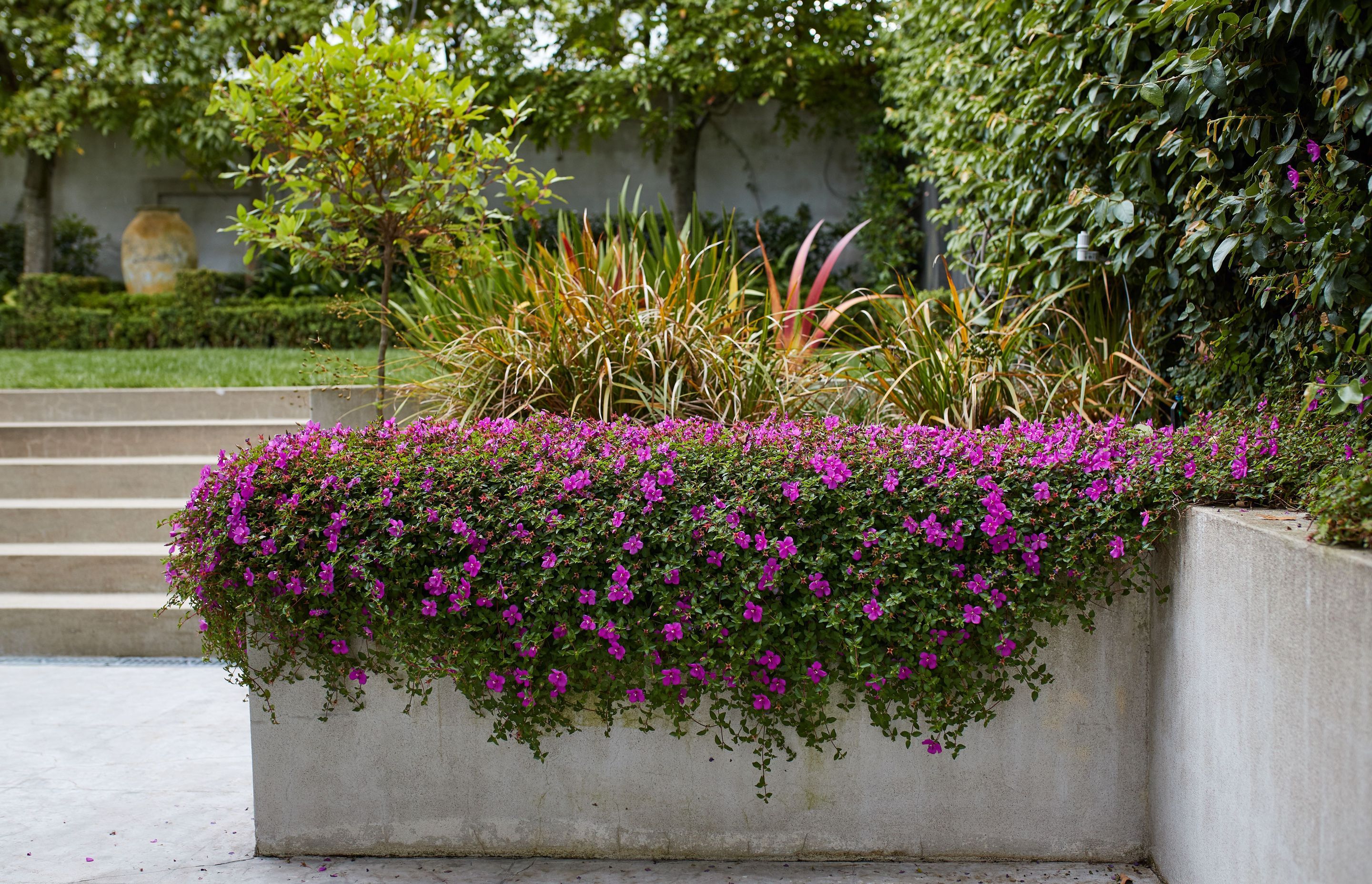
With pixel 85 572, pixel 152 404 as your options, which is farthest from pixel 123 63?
pixel 85 572

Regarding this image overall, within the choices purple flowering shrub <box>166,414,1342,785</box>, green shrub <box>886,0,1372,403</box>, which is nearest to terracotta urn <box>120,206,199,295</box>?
green shrub <box>886,0,1372,403</box>

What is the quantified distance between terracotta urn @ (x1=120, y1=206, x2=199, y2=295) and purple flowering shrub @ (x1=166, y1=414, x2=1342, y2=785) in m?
9.54

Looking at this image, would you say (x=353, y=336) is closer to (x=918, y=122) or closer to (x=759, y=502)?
(x=918, y=122)

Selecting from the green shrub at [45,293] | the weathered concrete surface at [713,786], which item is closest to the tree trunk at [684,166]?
the green shrub at [45,293]

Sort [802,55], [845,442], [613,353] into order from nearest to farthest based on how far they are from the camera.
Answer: [845,442]
[613,353]
[802,55]

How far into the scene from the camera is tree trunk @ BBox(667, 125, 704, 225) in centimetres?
1027

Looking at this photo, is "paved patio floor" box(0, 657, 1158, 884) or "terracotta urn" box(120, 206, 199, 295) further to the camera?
"terracotta urn" box(120, 206, 199, 295)

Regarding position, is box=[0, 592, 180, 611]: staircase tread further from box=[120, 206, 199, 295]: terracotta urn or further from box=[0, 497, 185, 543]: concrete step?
box=[120, 206, 199, 295]: terracotta urn

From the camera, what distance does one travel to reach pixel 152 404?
5328 mm

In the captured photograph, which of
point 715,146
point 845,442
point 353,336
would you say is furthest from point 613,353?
point 715,146

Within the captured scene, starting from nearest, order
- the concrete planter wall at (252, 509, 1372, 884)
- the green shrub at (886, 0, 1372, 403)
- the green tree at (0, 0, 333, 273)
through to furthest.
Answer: the green shrub at (886, 0, 1372, 403) < the concrete planter wall at (252, 509, 1372, 884) < the green tree at (0, 0, 333, 273)

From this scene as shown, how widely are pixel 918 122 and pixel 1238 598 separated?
15.3 ft

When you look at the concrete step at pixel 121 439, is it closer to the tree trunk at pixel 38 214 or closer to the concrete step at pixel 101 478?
the concrete step at pixel 101 478

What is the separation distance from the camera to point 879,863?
228cm
